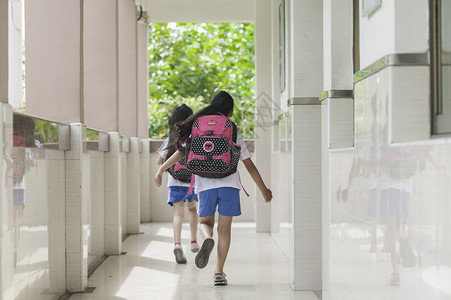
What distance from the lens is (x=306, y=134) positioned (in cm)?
550

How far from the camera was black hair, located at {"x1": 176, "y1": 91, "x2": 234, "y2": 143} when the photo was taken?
555cm

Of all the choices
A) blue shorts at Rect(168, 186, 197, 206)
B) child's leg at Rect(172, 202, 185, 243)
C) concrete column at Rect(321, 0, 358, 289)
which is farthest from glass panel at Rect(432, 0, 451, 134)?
child's leg at Rect(172, 202, 185, 243)

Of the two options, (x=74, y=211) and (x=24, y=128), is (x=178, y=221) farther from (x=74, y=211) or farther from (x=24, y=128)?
(x=24, y=128)

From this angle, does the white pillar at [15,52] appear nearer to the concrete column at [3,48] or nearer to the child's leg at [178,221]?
the child's leg at [178,221]

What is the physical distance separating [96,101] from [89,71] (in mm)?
368

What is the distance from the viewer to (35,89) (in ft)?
18.9

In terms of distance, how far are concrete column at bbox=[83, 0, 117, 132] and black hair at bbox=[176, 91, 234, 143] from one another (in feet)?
8.10

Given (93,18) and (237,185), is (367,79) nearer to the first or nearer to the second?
(237,185)

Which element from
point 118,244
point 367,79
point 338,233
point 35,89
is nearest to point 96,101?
point 118,244

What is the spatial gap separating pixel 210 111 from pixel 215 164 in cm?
49

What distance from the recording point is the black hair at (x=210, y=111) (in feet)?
18.2

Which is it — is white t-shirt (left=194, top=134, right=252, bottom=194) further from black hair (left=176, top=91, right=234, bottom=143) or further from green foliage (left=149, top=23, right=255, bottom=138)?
green foliage (left=149, top=23, right=255, bottom=138)

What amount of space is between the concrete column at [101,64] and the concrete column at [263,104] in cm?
245

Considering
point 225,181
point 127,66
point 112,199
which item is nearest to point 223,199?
point 225,181
